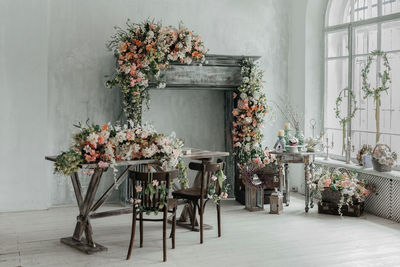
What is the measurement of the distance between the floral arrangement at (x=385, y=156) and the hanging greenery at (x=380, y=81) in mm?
325

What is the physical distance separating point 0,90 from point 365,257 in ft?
17.5

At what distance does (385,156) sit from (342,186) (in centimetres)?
72

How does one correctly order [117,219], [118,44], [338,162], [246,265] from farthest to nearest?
[338,162]
[118,44]
[117,219]
[246,265]

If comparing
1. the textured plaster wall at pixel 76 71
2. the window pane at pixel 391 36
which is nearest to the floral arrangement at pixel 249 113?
the textured plaster wall at pixel 76 71

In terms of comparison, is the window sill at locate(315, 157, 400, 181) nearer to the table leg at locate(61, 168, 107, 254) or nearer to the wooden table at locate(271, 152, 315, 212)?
the wooden table at locate(271, 152, 315, 212)

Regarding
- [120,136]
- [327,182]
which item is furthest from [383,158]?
[120,136]

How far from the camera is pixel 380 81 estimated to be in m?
7.18

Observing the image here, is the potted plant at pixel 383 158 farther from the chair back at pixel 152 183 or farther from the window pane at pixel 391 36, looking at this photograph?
the chair back at pixel 152 183

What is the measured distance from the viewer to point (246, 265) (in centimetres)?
473

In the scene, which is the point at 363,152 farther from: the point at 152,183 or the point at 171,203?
the point at 152,183

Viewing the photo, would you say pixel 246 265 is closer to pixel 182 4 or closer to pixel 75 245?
pixel 75 245

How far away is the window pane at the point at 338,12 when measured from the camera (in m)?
8.01

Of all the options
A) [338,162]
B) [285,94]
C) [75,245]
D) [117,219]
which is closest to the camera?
[75,245]

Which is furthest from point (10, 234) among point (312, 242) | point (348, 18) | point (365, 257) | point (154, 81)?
point (348, 18)
